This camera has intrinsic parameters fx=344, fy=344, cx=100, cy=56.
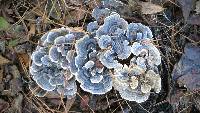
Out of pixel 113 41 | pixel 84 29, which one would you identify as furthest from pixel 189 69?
pixel 84 29

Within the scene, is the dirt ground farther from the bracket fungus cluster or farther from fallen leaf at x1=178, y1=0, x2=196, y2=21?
the bracket fungus cluster

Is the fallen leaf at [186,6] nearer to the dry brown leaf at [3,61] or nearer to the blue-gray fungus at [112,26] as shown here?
the blue-gray fungus at [112,26]

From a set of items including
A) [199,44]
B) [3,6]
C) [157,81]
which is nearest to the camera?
[157,81]

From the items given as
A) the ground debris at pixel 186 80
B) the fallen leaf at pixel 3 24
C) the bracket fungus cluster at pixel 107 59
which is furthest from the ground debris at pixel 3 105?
the ground debris at pixel 186 80

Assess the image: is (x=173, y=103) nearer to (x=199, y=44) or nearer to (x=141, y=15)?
(x=199, y=44)

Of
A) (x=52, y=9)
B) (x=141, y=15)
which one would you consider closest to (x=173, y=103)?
(x=141, y=15)

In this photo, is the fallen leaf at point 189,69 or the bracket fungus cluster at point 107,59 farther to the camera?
the fallen leaf at point 189,69

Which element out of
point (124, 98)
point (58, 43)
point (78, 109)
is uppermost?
point (58, 43)
